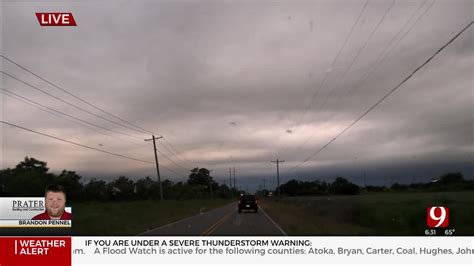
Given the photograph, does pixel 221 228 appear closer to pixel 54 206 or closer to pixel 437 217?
pixel 54 206

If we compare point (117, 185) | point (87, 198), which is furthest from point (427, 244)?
point (117, 185)

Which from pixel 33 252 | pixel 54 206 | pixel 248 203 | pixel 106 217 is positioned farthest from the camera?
pixel 248 203

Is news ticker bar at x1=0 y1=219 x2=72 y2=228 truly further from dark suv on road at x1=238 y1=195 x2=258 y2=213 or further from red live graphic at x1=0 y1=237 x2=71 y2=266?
dark suv on road at x1=238 y1=195 x2=258 y2=213

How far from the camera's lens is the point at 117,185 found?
1897 cm

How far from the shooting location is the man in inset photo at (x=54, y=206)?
311 inches

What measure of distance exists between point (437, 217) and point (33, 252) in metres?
7.00

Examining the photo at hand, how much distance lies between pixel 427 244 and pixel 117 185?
14.1m

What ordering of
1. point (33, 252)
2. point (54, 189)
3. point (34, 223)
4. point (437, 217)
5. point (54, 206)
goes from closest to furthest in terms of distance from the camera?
point (33, 252), point (34, 223), point (54, 206), point (54, 189), point (437, 217)

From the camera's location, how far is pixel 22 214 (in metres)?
7.77

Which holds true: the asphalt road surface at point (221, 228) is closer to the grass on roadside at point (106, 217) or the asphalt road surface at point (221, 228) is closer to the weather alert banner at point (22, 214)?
the grass on roadside at point (106, 217)

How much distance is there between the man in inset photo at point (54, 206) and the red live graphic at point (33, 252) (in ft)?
1.41

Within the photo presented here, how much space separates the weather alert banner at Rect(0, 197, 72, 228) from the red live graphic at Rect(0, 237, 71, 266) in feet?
0.89
